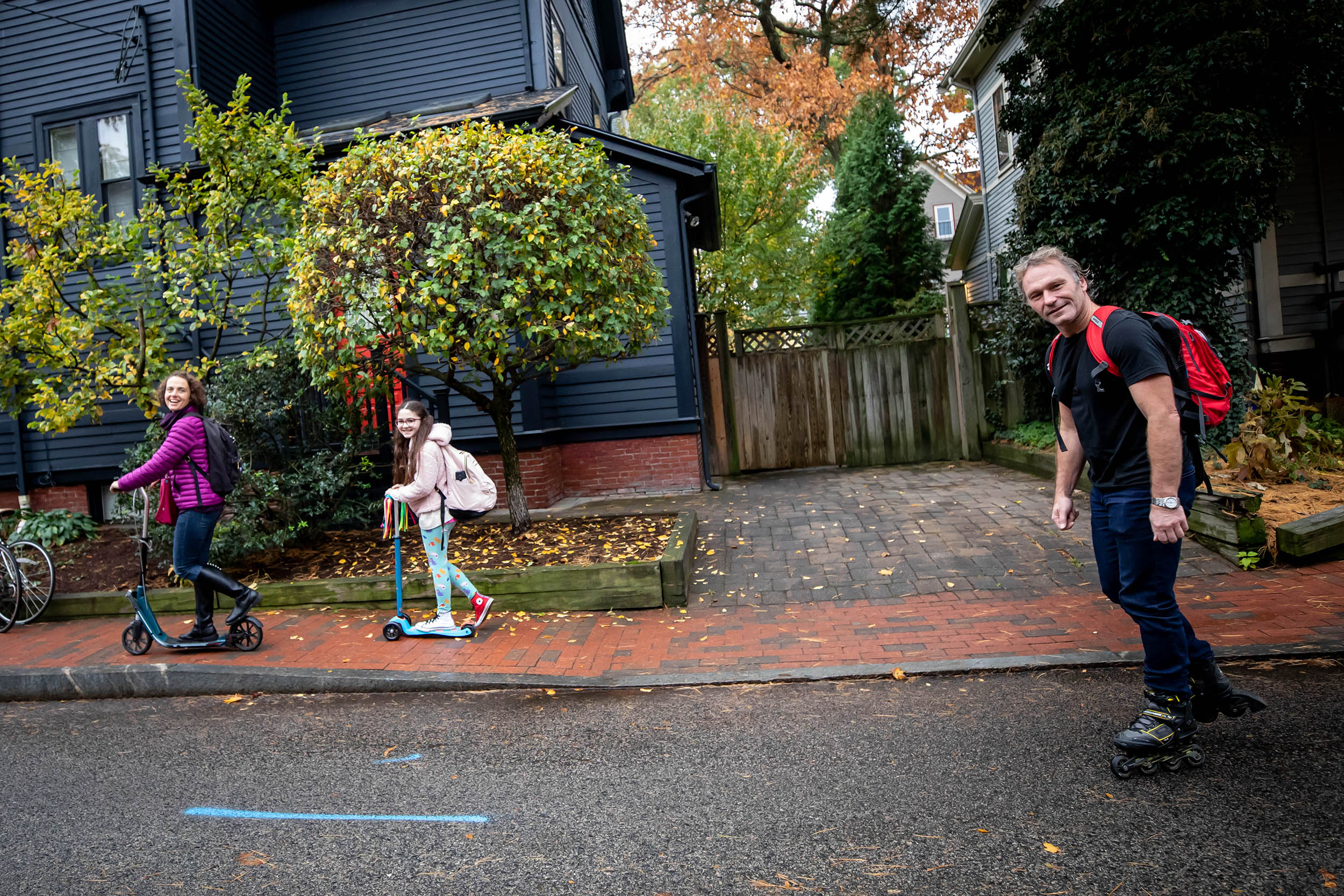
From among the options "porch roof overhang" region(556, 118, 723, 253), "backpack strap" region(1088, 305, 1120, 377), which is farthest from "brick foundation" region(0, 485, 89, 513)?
"backpack strap" region(1088, 305, 1120, 377)

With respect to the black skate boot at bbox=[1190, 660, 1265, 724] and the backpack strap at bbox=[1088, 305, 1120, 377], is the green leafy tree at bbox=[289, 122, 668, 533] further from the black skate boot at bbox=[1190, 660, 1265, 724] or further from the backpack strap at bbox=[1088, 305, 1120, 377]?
the black skate boot at bbox=[1190, 660, 1265, 724]

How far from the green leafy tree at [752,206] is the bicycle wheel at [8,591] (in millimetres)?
16585

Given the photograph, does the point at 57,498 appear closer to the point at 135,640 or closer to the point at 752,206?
the point at 135,640

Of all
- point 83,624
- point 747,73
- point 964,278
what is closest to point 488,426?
point 83,624

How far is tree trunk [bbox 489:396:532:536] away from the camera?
26.0 feet

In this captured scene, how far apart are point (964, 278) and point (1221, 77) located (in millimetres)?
16097

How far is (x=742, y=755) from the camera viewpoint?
3779mm

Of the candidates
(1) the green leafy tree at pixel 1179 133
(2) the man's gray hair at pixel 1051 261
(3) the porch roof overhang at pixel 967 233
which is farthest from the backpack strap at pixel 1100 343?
(3) the porch roof overhang at pixel 967 233

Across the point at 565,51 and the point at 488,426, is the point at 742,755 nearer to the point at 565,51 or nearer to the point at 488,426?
the point at 488,426

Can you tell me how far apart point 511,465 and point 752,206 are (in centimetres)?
1714

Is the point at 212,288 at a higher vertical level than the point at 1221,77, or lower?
lower

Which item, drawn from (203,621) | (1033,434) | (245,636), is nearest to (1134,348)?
(245,636)

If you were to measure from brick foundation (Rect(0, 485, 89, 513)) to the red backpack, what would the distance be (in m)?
12.9

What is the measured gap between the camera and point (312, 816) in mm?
3383
